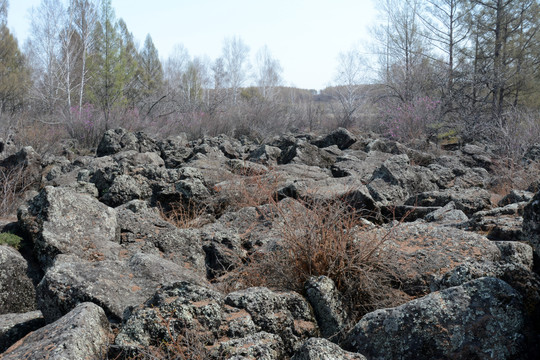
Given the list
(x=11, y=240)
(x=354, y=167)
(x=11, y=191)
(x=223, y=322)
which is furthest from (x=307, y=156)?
(x=223, y=322)

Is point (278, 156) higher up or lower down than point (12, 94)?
lower down

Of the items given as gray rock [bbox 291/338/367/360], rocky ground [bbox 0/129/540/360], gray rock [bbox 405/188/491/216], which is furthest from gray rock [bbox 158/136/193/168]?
gray rock [bbox 291/338/367/360]

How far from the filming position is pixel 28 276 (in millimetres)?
3760

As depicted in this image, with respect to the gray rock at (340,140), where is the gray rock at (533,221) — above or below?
below

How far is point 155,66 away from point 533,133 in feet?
175

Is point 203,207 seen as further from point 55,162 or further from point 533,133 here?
point 533,133

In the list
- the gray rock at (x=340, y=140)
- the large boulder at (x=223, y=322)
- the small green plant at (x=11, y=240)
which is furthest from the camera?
the gray rock at (x=340, y=140)

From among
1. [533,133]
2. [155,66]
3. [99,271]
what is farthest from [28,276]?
[155,66]

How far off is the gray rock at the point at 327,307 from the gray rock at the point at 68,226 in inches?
81.9

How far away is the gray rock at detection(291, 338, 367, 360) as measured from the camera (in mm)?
1937

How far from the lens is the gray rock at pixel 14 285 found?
3.54 metres

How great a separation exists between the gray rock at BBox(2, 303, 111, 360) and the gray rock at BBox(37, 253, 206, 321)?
0.32m

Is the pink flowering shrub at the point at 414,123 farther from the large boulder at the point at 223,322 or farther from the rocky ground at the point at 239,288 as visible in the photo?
the large boulder at the point at 223,322

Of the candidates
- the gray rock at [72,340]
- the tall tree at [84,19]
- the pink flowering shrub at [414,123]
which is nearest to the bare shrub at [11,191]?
the gray rock at [72,340]
